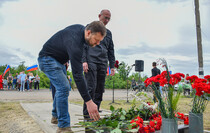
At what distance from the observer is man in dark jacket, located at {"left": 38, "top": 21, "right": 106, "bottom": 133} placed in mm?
1897

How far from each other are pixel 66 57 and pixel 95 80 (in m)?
0.64

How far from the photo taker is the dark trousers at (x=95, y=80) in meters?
2.76

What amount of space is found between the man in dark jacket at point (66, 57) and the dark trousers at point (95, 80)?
1.49 feet

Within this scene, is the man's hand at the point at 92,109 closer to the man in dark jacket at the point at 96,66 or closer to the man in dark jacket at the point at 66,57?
the man in dark jacket at the point at 66,57

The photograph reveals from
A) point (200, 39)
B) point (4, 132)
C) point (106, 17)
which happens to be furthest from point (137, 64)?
point (4, 132)

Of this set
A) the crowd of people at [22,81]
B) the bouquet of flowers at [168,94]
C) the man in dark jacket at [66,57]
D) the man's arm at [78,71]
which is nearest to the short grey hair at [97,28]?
the man in dark jacket at [66,57]

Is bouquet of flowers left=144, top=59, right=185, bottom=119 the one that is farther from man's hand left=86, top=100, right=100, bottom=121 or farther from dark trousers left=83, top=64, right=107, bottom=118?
dark trousers left=83, top=64, right=107, bottom=118

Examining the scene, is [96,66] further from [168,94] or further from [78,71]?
[168,94]

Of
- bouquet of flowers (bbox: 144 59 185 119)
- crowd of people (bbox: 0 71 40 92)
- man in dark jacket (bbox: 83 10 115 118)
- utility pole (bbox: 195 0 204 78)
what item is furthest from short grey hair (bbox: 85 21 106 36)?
crowd of people (bbox: 0 71 40 92)

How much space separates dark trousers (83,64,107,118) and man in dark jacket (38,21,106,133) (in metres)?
0.46

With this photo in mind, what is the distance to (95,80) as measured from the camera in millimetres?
2848

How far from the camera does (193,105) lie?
1927 millimetres

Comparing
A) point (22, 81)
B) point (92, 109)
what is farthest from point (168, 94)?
point (22, 81)

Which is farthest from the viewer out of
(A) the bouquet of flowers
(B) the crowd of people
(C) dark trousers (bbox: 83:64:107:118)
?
(B) the crowd of people
